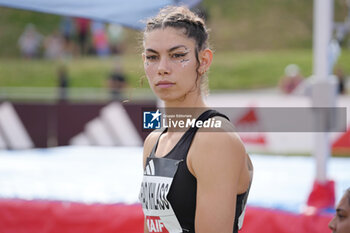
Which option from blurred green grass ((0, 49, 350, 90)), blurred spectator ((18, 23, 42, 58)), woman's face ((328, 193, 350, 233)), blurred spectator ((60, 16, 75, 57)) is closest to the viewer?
woman's face ((328, 193, 350, 233))

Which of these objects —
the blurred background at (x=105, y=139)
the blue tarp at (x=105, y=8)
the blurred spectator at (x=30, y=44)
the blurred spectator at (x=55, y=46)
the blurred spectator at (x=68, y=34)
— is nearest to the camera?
the blue tarp at (x=105, y=8)

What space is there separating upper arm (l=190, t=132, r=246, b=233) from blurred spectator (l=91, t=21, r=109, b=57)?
62.4 feet

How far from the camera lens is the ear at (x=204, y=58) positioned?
1.89 meters

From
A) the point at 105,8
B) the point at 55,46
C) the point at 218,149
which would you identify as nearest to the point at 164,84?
the point at 218,149

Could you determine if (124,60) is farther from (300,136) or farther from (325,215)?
(325,215)

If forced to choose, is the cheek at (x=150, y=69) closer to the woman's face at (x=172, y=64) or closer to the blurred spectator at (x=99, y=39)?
the woman's face at (x=172, y=64)

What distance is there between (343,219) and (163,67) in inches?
45.3

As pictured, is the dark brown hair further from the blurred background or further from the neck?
the blurred background

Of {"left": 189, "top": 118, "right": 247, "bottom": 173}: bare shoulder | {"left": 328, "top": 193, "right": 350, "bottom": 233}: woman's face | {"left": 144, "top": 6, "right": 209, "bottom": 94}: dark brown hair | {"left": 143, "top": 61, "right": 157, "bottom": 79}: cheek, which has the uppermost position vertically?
{"left": 144, "top": 6, "right": 209, "bottom": 94}: dark brown hair

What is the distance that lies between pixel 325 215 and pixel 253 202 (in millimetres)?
560

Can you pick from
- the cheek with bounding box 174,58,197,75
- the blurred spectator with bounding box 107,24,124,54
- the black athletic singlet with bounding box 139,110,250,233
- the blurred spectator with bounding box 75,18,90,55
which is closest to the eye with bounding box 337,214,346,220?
the black athletic singlet with bounding box 139,110,250,233

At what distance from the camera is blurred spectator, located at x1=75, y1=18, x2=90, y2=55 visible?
70.7 feet

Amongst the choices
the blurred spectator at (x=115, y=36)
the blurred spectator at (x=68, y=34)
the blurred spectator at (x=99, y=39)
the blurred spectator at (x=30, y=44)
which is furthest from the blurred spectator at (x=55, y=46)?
the blurred spectator at (x=115, y=36)

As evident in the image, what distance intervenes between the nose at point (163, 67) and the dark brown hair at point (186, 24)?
0.35 feet
